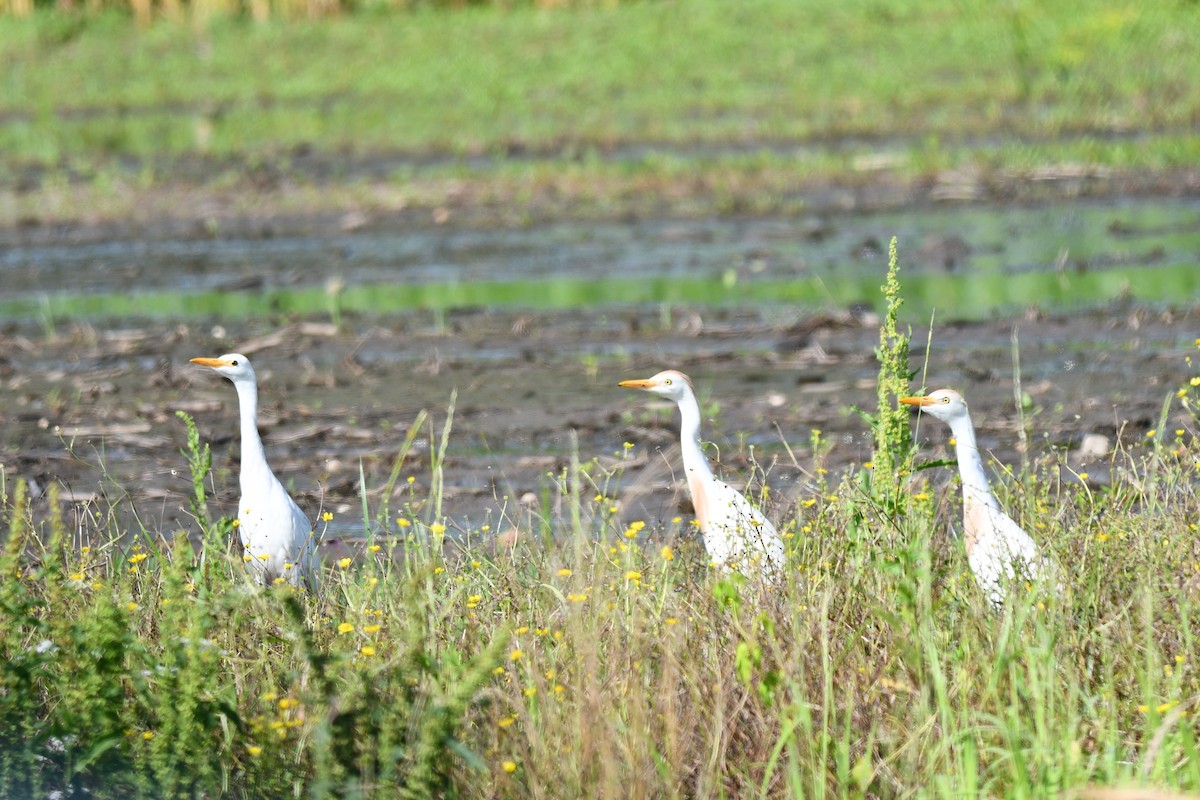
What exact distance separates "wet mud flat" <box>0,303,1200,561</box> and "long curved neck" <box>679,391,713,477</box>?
0.58 metres

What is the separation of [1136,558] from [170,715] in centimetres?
246

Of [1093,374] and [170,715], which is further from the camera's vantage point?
[1093,374]

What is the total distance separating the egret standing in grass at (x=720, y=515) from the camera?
180 inches

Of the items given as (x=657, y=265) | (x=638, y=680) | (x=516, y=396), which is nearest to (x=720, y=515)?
(x=638, y=680)

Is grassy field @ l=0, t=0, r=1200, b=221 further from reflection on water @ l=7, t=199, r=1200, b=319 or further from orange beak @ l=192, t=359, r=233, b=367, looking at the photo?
orange beak @ l=192, t=359, r=233, b=367

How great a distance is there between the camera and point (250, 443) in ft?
19.0

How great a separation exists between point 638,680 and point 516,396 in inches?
190

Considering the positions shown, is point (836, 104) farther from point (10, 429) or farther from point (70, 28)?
point (70, 28)

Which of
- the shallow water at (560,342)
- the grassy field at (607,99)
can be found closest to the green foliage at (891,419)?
the shallow water at (560,342)

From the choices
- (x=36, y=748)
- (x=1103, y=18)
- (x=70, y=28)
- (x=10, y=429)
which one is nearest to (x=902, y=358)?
(x=36, y=748)

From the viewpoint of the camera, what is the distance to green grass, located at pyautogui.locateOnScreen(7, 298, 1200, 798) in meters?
3.58

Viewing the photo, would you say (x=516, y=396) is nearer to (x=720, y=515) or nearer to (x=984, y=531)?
(x=720, y=515)

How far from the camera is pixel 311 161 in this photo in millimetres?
17453

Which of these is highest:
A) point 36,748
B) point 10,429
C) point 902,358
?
point 902,358
